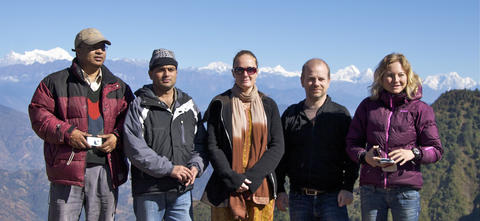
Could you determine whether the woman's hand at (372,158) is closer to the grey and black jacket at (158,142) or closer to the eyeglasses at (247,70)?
the eyeglasses at (247,70)

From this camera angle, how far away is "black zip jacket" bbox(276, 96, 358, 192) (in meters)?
5.87

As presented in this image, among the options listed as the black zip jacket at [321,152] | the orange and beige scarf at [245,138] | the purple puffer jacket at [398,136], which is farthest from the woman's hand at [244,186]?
the purple puffer jacket at [398,136]

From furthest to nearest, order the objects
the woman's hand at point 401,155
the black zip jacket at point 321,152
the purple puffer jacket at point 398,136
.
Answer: the black zip jacket at point 321,152
the purple puffer jacket at point 398,136
the woman's hand at point 401,155

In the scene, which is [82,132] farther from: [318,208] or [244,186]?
[318,208]

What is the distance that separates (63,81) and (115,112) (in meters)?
0.78

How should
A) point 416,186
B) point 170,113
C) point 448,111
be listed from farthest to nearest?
1. point 448,111
2. point 170,113
3. point 416,186

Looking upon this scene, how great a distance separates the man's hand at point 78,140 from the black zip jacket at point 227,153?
160 cm

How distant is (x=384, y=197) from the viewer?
5.58m

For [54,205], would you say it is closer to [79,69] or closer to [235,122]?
[79,69]

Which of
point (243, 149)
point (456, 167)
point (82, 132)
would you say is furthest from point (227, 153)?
point (456, 167)

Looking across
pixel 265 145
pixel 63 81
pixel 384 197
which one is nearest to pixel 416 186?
pixel 384 197

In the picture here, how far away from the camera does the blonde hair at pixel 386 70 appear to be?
5723 mm

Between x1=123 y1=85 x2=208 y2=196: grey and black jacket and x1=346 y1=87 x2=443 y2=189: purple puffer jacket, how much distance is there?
7.03 feet

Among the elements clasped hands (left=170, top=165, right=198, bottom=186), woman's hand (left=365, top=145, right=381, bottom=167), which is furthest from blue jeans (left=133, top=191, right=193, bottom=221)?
woman's hand (left=365, top=145, right=381, bottom=167)
